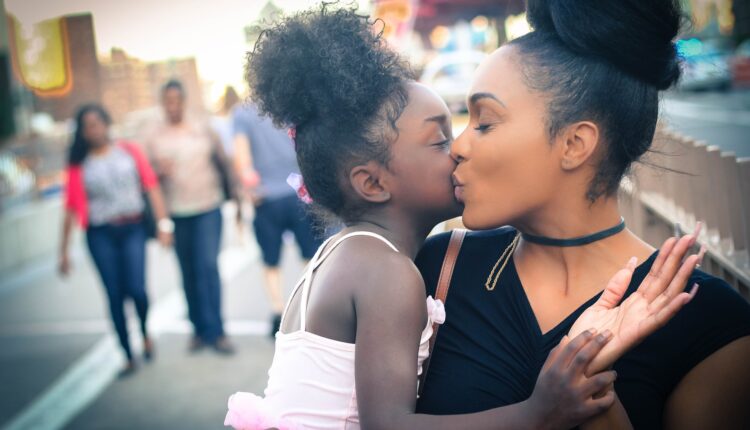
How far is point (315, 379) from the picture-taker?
1.78 metres

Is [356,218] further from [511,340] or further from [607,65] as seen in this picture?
[607,65]

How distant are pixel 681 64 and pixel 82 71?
12.0m

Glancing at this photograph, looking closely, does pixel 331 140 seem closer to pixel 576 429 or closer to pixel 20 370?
pixel 576 429

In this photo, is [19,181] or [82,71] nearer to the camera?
[19,181]

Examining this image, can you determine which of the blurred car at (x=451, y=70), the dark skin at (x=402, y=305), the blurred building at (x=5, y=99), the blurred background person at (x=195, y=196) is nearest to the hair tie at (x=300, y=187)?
the dark skin at (x=402, y=305)

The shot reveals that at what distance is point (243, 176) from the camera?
6.42m

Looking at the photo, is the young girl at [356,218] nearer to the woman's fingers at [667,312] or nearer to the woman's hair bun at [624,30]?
the woman's fingers at [667,312]

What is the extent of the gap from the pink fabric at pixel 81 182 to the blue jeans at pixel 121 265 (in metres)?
0.17

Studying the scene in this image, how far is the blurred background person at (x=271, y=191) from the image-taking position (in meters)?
6.23

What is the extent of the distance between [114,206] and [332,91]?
444cm

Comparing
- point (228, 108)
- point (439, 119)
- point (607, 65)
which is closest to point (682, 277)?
point (607, 65)

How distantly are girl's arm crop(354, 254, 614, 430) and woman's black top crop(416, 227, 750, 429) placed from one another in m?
0.13

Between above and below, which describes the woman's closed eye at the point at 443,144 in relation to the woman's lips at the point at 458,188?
above

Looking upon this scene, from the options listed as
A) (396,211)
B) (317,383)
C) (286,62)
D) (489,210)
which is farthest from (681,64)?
(317,383)
